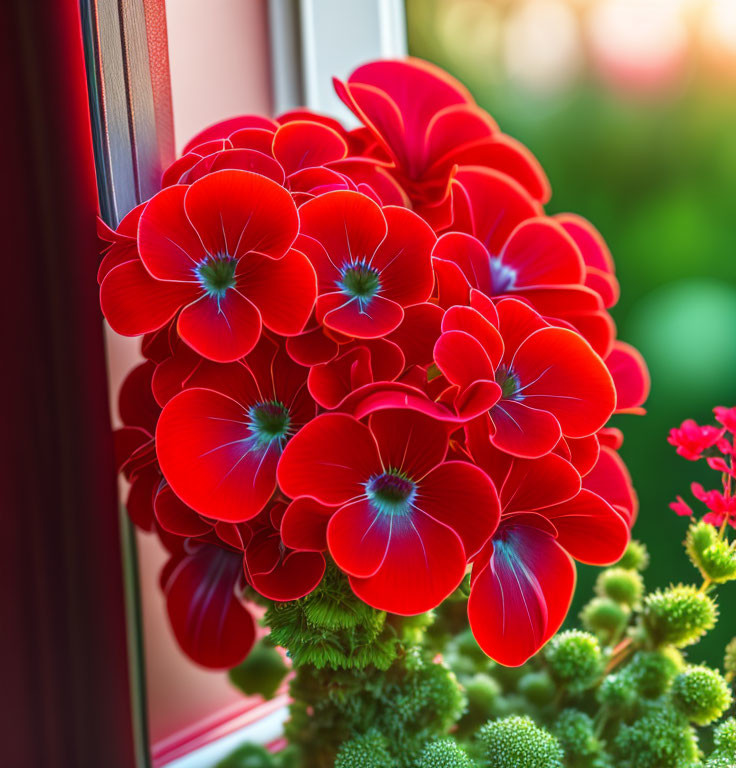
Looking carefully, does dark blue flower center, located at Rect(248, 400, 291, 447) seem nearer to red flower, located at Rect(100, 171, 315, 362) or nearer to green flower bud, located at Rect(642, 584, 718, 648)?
red flower, located at Rect(100, 171, 315, 362)

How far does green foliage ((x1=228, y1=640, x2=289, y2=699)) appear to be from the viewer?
2.10ft

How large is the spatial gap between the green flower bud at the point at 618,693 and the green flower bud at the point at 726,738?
66mm

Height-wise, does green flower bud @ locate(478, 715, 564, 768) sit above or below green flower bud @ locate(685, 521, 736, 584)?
below

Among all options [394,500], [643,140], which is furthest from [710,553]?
[643,140]

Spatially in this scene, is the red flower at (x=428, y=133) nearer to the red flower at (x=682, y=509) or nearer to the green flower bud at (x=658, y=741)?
the red flower at (x=682, y=509)

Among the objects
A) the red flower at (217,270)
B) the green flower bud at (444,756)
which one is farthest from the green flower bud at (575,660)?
the red flower at (217,270)

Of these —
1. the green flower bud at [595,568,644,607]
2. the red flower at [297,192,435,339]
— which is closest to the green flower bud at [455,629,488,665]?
the green flower bud at [595,568,644,607]

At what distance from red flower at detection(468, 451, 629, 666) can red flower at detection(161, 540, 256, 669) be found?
0.70ft

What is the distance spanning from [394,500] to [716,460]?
0.25 metres

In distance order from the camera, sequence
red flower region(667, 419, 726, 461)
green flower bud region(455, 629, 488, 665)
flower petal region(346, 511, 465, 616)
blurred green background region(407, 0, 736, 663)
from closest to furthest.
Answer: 1. flower petal region(346, 511, 465, 616)
2. red flower region(667, 419, 726, 461)
3. green flower bud region(455, 629, 488, 665)
4. blurred green background region(407, 0, 736, 663)

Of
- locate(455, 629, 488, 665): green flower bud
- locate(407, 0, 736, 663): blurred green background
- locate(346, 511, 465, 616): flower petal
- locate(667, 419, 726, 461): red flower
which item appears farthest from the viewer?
locate(407, 0, 736, 663): blurred green background

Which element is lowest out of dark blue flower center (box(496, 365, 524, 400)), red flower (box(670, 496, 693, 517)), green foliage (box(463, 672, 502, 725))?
green foliage (box(463, 672, 502, 725))

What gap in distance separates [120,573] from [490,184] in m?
0.47

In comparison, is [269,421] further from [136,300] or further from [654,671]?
[654,671]
